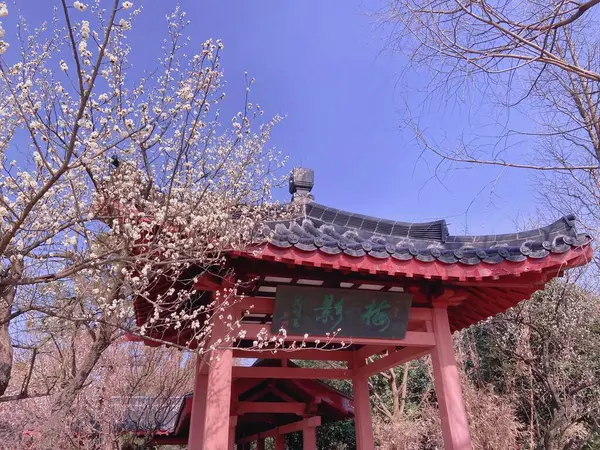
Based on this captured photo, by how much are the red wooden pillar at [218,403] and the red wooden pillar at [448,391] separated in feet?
6.18

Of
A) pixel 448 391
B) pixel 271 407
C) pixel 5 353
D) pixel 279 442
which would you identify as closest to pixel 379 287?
pixel 448 391

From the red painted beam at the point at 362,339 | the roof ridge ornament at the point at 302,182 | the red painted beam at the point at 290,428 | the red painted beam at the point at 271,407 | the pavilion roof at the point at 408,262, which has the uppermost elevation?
the roof ridge ornament at the point at 302,182

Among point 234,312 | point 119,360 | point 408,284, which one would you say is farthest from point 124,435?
point 408,284

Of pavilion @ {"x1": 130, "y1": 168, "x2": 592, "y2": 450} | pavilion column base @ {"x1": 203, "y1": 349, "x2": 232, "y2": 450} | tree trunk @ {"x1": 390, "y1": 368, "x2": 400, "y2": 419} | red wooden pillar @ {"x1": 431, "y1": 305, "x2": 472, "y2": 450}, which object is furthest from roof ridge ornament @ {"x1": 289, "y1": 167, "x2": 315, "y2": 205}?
tree trunk @ {"x1": 390, "y1": 368, "x2": 400, "y2": 419}

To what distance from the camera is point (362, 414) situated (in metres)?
5.76

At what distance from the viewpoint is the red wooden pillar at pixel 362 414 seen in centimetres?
558

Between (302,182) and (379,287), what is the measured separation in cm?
215

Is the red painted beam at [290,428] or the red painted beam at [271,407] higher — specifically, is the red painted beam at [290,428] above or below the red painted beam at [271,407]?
below

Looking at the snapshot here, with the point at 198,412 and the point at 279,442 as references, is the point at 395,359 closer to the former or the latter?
the point at 198,412

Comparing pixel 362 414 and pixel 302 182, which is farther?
pixel 302 182

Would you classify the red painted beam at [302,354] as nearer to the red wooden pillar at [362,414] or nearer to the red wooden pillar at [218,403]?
the red wooden pillar at [362,414]

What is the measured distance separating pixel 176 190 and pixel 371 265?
5.77ft

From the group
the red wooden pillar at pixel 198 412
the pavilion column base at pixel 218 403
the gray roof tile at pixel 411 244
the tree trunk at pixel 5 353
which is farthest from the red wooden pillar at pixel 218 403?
the tree trunk at pixel 5 353

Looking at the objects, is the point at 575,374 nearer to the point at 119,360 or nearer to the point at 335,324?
the point at 335,324
